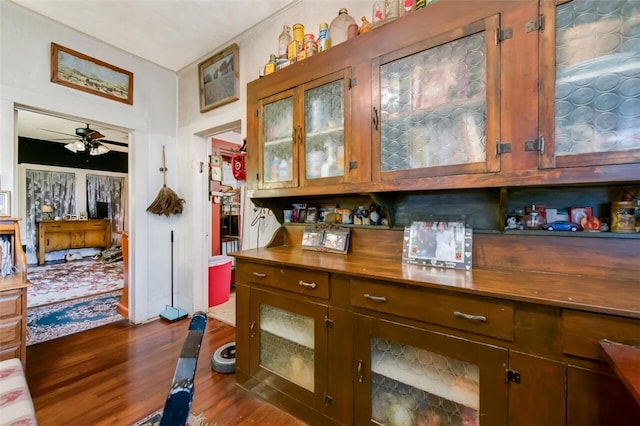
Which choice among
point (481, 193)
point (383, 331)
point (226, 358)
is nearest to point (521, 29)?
point (481, 193)

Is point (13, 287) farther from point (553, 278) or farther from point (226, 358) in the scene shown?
point (553, 278)

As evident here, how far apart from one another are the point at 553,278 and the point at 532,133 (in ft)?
2.02

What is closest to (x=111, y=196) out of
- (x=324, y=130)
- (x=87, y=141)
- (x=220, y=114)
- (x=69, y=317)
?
(x=87, y=141)

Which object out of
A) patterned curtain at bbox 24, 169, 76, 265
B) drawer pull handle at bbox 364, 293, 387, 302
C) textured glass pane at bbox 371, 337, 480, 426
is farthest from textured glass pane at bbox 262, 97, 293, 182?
patterned curtain at bbox 24, 169, 76, 265

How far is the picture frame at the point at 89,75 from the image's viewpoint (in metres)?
2.44

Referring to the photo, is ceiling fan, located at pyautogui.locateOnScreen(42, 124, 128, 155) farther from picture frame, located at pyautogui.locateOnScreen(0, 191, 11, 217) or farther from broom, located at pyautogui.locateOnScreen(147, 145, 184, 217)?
picture frame, located at pyautogui.locateOnScreen(0, 191, 11, 217)

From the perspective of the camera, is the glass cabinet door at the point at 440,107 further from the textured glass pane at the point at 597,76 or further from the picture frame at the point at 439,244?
the picture frame at the point at 439,244

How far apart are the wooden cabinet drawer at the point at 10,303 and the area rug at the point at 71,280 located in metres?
2.27

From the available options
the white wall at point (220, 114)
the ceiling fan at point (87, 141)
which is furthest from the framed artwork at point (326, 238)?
the ceiling fan at point (87, 141)

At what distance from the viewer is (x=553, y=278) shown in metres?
1.14

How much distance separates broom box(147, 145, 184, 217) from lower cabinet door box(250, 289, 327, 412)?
1.87m

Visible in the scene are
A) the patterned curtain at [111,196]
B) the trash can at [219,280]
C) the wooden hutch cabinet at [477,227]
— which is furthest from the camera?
the patterned curtain at [111,196]

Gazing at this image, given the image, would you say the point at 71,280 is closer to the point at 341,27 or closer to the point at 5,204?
the point at 5,204

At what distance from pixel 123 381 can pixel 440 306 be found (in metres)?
2.25
